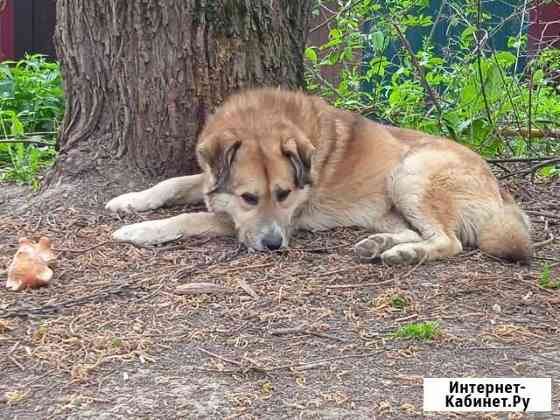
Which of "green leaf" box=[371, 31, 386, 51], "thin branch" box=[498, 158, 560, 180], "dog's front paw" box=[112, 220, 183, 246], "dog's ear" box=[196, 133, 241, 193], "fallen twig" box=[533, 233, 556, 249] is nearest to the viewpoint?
"dog's front paw" box=[112, 220, 183, 246]

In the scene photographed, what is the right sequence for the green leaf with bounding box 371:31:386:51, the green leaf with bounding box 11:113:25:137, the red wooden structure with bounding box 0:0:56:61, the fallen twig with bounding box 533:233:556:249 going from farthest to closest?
the red wooden structure with bounding box 0:0:56:61, the green leaf with bounding box 11:113:25:137, the green leaf with bounding box 371:31:386:51, the fallen twig with bounding box 533:233:556:249

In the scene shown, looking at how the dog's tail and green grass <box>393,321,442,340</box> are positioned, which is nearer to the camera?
green grass <box>393,321,442,340</box>

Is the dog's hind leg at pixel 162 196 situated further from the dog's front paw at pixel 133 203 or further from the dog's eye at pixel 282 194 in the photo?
the dog's eye at pixel 282 194

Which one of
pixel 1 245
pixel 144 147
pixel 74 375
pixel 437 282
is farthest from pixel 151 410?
pixel 144 147

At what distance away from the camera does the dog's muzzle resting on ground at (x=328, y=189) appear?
4.86m

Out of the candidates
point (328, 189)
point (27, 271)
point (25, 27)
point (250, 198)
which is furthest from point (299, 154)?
point (25, 27)

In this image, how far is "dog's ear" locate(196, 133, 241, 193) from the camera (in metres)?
4.91

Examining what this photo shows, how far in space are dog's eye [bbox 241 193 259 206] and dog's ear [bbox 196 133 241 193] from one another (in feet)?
0.50

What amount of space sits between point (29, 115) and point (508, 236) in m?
5.10

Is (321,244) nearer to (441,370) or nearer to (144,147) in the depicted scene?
(144,147)

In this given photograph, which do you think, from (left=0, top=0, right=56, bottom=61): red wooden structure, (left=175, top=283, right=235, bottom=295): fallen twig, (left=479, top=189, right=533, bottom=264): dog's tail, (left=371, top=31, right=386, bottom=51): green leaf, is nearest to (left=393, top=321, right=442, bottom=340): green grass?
(left=175, top=283, right=235, bottom=295): fallen twig

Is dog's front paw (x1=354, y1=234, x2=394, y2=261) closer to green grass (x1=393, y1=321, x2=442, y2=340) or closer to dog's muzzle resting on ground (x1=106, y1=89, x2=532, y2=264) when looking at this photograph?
dog's muzzle resting on ground (x1=106, y1=89, x2=532, y2=264)

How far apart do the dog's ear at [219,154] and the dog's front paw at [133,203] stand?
528mm

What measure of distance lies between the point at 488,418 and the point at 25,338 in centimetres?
198
